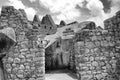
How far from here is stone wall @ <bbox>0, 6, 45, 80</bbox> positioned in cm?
505

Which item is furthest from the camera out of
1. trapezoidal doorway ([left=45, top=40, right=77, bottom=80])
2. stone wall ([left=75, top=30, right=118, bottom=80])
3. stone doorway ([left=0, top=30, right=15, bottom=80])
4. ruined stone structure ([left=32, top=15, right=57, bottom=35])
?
ruined stone structure ([left=32, top=15, right=57, bottom=35])

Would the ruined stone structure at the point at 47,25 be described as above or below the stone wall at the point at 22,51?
above

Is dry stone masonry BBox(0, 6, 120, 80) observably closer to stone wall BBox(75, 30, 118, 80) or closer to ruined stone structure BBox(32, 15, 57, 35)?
stone wall BBox(75, 30, 118, 80)

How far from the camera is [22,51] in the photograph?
5.11 m

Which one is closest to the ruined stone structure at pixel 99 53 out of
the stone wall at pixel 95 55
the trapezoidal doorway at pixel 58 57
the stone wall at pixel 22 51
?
the stone wall at pixel 95 55

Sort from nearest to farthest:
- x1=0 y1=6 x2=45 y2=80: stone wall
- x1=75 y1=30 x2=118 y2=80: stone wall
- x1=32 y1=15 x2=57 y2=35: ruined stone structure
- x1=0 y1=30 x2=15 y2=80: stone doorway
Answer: x1=0 y1=30 x2=15 y2=80: stone doorway < x1=0 y1=6 x2=45 y2=80: stone wall < x1=75 y1=30 x2=118 y2=80: stone wall < x1=32 y1=15 x2=57 y2=35: ruined stone structure

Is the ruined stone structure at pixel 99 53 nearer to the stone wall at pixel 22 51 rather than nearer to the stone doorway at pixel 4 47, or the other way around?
the stone wall at pixel 22 51

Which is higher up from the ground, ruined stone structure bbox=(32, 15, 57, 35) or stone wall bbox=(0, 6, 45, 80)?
ruined stone structure bbox=(32, 15, 57, 35)

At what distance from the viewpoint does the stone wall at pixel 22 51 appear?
5.05 metres

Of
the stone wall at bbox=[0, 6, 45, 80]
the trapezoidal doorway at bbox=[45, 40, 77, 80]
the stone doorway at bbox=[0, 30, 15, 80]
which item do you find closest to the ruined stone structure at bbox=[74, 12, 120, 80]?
the stone wall at bbox=[0, 6, 45, 80]

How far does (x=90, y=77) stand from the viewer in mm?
5262

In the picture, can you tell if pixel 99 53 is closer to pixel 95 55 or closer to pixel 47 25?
pixel 95 55

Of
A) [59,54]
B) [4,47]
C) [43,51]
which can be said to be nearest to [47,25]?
[59,54]

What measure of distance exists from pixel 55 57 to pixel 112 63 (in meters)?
4.16
